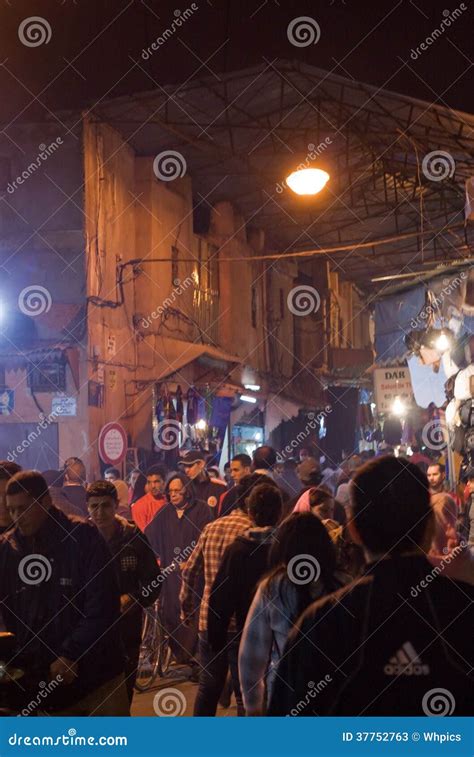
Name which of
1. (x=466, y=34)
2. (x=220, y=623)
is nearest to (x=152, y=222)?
(x=466, y=34)

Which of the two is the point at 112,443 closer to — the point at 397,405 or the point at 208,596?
the point at 397,405

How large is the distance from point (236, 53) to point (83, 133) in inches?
121

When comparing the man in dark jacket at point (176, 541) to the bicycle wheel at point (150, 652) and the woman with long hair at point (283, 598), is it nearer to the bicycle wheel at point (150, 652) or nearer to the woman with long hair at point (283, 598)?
the bicycle wheel at point (150, 652)

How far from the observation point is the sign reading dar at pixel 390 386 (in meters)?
15.7

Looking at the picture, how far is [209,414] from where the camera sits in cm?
1884

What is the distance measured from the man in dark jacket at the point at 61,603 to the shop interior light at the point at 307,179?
7409mm

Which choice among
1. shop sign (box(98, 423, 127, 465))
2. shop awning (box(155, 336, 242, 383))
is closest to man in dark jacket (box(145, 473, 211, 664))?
shop sign (box(98, 423, 127, 465))

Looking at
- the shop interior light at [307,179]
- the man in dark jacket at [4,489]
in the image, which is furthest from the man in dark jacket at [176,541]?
the shop interior light at [307,179]

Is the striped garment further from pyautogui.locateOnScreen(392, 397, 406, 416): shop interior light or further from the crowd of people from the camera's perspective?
pyautogui.locateOnScreen(392, 397, 406, 416): shop interior light

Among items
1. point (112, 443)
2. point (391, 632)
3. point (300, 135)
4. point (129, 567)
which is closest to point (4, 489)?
point (129, 567)

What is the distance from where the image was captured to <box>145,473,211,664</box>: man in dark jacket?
842cm

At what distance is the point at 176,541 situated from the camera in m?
8.49
